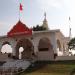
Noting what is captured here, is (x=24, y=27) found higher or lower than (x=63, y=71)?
higher

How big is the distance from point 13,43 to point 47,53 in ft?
18.8

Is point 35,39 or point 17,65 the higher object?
point 35,39

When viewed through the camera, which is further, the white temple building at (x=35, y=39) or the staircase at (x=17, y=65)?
the white temple building at (x=35, y=39)

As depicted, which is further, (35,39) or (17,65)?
(35,39)

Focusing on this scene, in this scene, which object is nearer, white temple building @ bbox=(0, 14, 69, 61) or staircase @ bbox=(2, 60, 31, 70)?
staircase @ bbox=(2, 60, 31, 70)

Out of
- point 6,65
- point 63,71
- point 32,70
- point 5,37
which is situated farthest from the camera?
point 5,37

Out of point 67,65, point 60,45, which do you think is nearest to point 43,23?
point 60,45

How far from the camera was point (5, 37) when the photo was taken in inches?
1398

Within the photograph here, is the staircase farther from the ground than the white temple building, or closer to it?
closer to it

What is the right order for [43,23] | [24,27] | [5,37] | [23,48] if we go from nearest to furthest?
[24,27], [5,37], [23,48], [43,23]

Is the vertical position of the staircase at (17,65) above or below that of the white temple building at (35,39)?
below

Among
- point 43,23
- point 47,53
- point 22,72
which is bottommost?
point 22,72

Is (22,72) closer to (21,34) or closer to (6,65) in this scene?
(6,65)

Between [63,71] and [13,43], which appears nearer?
[63,71]
